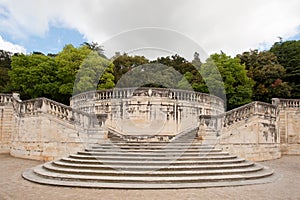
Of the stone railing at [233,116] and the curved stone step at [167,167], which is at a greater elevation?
the stone railing at [233,116]

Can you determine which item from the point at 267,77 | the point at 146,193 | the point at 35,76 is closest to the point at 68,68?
the point at 35,76

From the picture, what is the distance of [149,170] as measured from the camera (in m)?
8.27

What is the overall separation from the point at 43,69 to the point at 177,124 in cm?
1474

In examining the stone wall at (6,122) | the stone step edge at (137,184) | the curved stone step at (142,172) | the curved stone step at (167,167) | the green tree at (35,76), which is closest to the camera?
the stone step edge at (137,184)

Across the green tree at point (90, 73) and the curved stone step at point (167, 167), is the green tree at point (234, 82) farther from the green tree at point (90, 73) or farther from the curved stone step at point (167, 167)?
the curved stone step at point (167, 167)

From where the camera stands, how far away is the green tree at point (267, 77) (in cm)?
2836

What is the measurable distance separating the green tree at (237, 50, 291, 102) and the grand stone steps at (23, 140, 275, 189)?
68.7ft

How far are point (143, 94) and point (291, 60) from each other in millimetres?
23801

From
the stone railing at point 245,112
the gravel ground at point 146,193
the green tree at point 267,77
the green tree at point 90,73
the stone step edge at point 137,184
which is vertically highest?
the green tree at point 267,77

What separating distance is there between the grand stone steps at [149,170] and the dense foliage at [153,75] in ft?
21.1

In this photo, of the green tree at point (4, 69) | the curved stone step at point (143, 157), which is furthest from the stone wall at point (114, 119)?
the green tree at point (4, 69)

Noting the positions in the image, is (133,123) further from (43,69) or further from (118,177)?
(43,69)

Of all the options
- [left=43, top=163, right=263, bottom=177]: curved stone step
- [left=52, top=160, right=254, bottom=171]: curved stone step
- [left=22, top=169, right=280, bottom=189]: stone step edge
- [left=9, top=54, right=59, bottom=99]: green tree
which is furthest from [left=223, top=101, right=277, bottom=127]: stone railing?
[left=9, top=54, right=59, bottom=99]: green tree

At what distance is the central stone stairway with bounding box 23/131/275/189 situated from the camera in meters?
7.60
